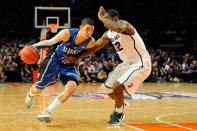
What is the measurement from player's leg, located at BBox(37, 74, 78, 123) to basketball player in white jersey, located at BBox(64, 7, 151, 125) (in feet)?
1.62

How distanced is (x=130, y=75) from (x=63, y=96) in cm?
110

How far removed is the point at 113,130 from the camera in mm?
4379

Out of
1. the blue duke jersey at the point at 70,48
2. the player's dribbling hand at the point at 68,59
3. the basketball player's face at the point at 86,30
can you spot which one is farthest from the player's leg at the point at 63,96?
the basketball player's face at the point at 86,30

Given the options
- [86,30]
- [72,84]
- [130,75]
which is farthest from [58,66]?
[130,75]

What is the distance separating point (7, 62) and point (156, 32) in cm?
1170

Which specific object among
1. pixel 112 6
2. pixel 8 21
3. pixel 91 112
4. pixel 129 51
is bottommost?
pixel 91 112

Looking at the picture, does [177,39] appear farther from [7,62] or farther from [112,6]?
[7,62]

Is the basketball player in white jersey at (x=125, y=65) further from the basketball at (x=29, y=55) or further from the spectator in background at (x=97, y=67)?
the spectator in background at (x=97, y=67)

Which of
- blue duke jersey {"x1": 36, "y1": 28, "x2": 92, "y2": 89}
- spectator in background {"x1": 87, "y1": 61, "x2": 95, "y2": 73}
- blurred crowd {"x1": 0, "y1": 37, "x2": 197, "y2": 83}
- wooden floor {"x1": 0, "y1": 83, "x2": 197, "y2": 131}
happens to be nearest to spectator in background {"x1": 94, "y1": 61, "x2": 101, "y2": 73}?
blurred crowd {"x1": 0, "y1": 37, "x2": 197, "y2": 83}

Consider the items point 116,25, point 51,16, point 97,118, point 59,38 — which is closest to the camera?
point 116,25

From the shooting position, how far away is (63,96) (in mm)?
4535

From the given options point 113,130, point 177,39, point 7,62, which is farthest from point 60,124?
point 177,39

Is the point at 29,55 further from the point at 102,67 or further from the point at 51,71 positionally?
the point at 102,67

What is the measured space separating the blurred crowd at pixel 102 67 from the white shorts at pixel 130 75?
361 inches
